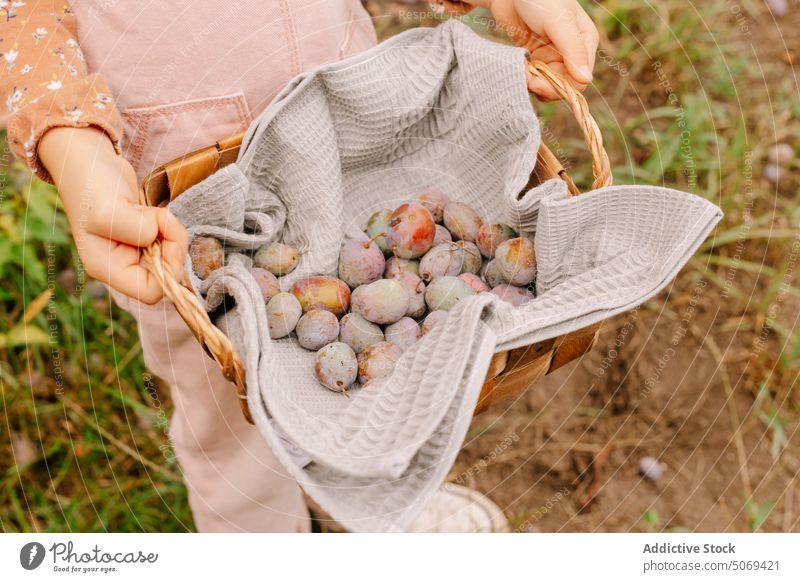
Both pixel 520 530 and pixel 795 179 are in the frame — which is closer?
pixel 520 530

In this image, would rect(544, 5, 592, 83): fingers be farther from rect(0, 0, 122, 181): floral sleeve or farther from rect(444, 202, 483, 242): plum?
rect(0, 0, 122, 181): floral sleeve

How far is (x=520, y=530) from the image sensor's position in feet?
2.93

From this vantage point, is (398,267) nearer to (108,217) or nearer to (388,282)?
(388,282)

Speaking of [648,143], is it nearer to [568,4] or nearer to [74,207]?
[568,4]

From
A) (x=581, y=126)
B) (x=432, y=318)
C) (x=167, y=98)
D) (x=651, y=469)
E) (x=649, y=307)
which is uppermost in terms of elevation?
(x=167, y=98)

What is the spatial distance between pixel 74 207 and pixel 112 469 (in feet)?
1.80

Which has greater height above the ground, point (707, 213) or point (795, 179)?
point (707, 213)

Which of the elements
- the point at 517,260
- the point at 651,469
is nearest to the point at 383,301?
the point at 517,260

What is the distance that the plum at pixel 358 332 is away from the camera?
60 centimetres

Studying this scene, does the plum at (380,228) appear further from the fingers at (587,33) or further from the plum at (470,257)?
the fingers at (587,33)

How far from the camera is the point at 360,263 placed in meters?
0.64

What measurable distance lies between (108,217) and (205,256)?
0.37ft

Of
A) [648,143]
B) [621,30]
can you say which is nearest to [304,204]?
[648,143]

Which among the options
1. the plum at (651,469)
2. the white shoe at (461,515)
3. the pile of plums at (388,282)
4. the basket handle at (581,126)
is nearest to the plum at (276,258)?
the pile of plums at (388,282)
